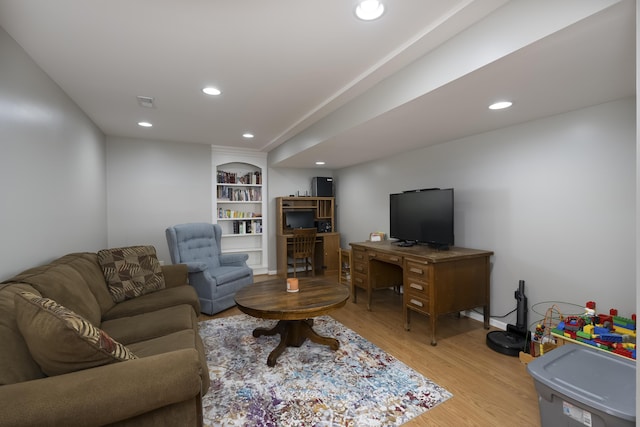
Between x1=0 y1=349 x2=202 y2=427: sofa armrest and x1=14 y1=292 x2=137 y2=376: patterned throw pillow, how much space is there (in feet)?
0.18

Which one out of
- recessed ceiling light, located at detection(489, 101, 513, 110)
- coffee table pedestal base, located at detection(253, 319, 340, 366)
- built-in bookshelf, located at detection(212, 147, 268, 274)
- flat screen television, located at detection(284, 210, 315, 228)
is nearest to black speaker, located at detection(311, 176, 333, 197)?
flat screen television, located at detection(284, 210, 315, 228)

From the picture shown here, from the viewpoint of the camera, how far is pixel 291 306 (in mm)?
2285

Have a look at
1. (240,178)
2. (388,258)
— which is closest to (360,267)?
(388,258)

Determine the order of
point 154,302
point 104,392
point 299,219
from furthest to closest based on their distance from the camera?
1. point 299,219
2. point 154,302
3. point 104,392

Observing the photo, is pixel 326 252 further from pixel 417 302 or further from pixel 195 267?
pixel 417 302

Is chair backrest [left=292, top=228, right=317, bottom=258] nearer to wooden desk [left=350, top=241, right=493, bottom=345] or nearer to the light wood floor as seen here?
the light wood floor

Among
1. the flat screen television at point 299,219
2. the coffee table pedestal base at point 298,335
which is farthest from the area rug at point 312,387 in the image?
the flat screen television at point 299,219

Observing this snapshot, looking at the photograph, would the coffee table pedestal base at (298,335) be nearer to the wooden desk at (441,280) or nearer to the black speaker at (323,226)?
the wooden desk at (441,280)

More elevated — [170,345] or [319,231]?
[319,231]

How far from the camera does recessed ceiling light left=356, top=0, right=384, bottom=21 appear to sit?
150 centimetres

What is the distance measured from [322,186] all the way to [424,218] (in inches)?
107

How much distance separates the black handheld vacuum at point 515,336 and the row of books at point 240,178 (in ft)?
14.0

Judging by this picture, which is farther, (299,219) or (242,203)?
(299,219)

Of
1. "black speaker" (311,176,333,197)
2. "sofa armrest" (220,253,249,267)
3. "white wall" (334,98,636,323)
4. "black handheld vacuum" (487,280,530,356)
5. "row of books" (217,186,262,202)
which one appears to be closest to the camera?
"white wall" (334,98,636,323)
